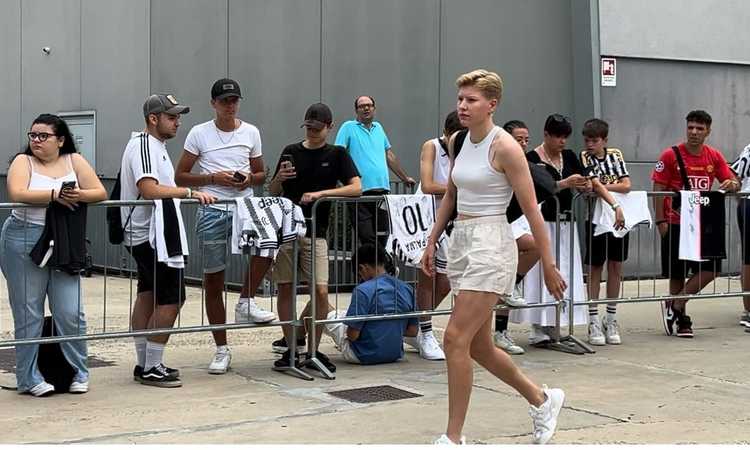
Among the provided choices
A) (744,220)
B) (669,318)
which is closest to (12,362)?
(669,318)

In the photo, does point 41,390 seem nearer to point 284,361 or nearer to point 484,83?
point 284,361

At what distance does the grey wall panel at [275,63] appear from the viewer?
15039 mm

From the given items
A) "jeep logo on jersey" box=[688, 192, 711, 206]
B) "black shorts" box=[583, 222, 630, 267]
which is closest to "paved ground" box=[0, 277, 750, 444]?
"black shorts" box=[583, 222, 630, 267]

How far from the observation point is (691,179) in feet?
35.2

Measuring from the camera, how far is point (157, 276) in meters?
8.13

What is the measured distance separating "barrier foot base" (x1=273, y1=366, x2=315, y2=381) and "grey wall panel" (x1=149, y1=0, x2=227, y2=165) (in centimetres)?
737

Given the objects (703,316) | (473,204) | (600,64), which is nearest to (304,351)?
(473,204)

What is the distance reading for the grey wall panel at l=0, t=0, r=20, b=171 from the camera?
20.4 metres

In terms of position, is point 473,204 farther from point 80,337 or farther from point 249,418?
point 80,337

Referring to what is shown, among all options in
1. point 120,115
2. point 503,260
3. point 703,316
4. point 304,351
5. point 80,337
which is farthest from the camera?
point 120,115

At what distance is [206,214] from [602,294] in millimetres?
→ 5331

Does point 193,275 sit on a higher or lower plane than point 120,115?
lower

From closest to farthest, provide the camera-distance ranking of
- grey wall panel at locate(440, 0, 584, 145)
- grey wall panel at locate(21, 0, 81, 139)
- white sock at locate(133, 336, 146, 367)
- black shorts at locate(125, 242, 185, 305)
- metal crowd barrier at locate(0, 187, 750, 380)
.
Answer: metal crowd barrier at locate(0, 187, 750, 380), black shorts at locate(125, 242, 185, 305), white sock at locate(133, 336, 146, 367), grey wall panel at locate(440, 0, 584, 145), grey wall panel at locate(21, 0, 81, 139)

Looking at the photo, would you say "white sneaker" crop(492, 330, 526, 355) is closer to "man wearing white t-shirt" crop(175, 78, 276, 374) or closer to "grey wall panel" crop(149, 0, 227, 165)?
"man wearing white t-shirt" crop(175, 78, 276, 374)
